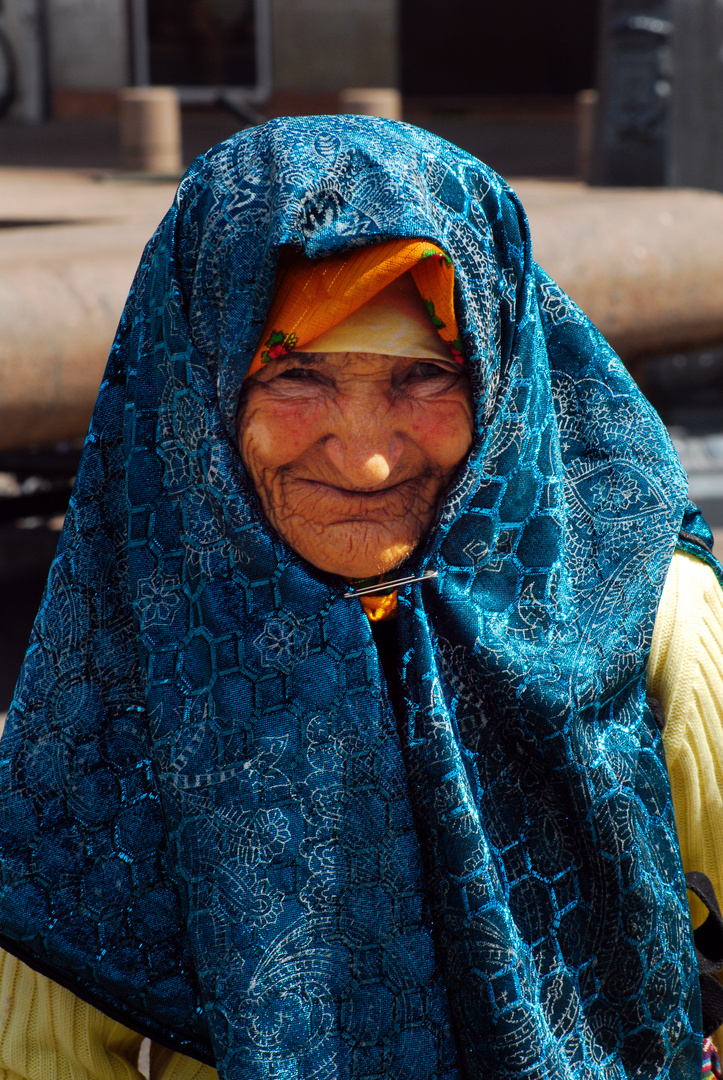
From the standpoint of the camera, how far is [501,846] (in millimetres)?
1170

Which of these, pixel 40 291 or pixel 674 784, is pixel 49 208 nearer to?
pixel 40 291

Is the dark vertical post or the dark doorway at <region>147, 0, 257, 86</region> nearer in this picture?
the dark vertical post

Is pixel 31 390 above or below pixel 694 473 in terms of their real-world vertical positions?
above

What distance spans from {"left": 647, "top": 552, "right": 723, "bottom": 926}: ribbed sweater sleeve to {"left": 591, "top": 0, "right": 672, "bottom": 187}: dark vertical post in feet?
13.4

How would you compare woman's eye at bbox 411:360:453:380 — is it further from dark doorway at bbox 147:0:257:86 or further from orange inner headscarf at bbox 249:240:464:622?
dark doorway at bbox 147:0:257:86

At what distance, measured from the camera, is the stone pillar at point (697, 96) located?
5.13 m

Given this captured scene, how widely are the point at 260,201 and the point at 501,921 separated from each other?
680 millimetres

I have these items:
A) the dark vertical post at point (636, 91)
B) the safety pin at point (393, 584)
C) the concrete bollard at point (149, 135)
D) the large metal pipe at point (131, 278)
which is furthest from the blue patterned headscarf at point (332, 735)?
the concrete bollard at point (149, 135)

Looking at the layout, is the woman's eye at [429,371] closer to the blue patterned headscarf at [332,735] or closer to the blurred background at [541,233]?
the blue patterned headscarf at [332,735]

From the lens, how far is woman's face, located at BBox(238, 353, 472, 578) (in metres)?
1.10

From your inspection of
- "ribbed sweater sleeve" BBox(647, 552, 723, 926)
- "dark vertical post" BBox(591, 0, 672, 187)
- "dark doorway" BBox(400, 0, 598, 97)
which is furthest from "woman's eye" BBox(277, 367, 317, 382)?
"dark doorway" BBox(400, 0, 598, 97)

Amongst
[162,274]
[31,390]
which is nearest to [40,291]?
[31,390]

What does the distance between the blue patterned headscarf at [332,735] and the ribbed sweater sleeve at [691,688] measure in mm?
72

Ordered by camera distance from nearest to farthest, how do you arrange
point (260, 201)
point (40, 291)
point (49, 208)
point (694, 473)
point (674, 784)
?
point (260, 201), point (674, 784), point (40, 291), point (49, 208), point (694, 473)
